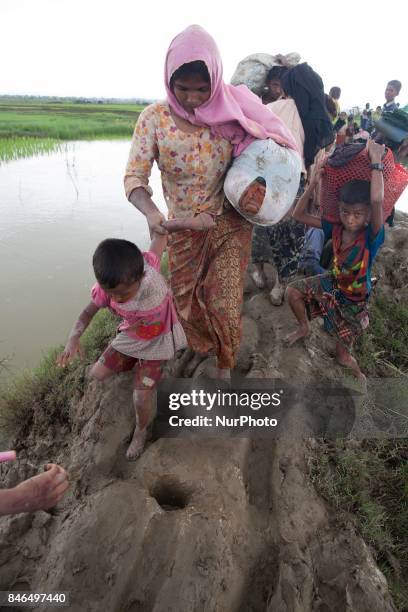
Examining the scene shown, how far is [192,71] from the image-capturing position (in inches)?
60.4

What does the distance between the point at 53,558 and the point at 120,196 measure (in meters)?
7.54

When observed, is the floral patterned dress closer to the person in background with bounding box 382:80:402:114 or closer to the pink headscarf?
the pink headscarf

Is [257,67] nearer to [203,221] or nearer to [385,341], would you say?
[203,221]

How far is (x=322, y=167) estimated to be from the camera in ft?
7.16

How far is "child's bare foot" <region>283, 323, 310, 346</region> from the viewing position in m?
2.48

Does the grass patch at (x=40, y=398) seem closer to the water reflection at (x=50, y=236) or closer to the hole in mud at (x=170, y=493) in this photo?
the water reflection at (x=50, y=236)

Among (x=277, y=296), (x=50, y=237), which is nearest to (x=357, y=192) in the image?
(x=277, y=296)

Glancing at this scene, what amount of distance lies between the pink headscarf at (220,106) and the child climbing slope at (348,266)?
0.49 m

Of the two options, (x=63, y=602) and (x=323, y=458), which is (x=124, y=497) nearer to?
(x=63, y=602)

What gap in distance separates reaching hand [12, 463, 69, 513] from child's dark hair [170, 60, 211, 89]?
1601 mm

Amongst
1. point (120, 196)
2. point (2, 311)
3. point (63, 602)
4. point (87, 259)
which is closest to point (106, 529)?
point (63, 602)

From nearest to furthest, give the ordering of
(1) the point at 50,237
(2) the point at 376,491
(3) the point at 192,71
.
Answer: (3) the point at 192,71, (2) the point at 376,491, (1) the point at 50,237

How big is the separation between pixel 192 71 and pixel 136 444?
1.75 m

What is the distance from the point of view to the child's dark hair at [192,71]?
1.51 m
